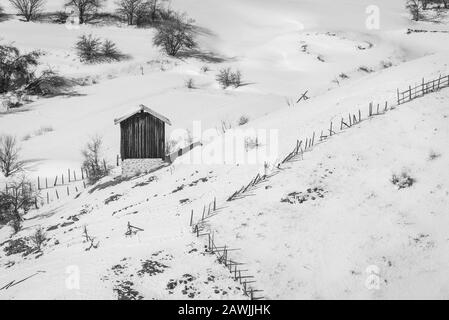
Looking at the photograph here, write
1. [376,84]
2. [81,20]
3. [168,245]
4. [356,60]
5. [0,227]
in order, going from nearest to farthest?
[168,245]
[0,227]
[376,84]
[356,60]
[81,20]

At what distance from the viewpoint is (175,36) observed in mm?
67562

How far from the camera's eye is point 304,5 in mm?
87062

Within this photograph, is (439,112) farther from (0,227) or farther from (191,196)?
(0,227)

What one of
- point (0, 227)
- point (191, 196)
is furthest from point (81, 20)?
point (191, 196)

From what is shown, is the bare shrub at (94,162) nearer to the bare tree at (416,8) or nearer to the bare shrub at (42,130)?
the bare shrub at (42,130)

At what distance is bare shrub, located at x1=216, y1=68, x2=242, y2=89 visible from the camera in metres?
59.4

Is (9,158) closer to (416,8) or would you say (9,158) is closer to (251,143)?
(251,143)

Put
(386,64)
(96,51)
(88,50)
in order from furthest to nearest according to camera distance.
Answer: (96,51)
(386,64)
(88,50)

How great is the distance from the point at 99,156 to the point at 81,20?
38.1m

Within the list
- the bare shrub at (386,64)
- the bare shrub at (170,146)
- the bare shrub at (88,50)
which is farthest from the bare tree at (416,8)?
the bare shrub at (170,146)

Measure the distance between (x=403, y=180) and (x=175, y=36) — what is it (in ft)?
165

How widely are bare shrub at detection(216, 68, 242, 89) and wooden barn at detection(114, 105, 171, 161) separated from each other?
25.0 m

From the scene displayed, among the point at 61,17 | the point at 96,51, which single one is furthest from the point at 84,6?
the point at 96,51

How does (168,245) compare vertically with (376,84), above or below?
below
